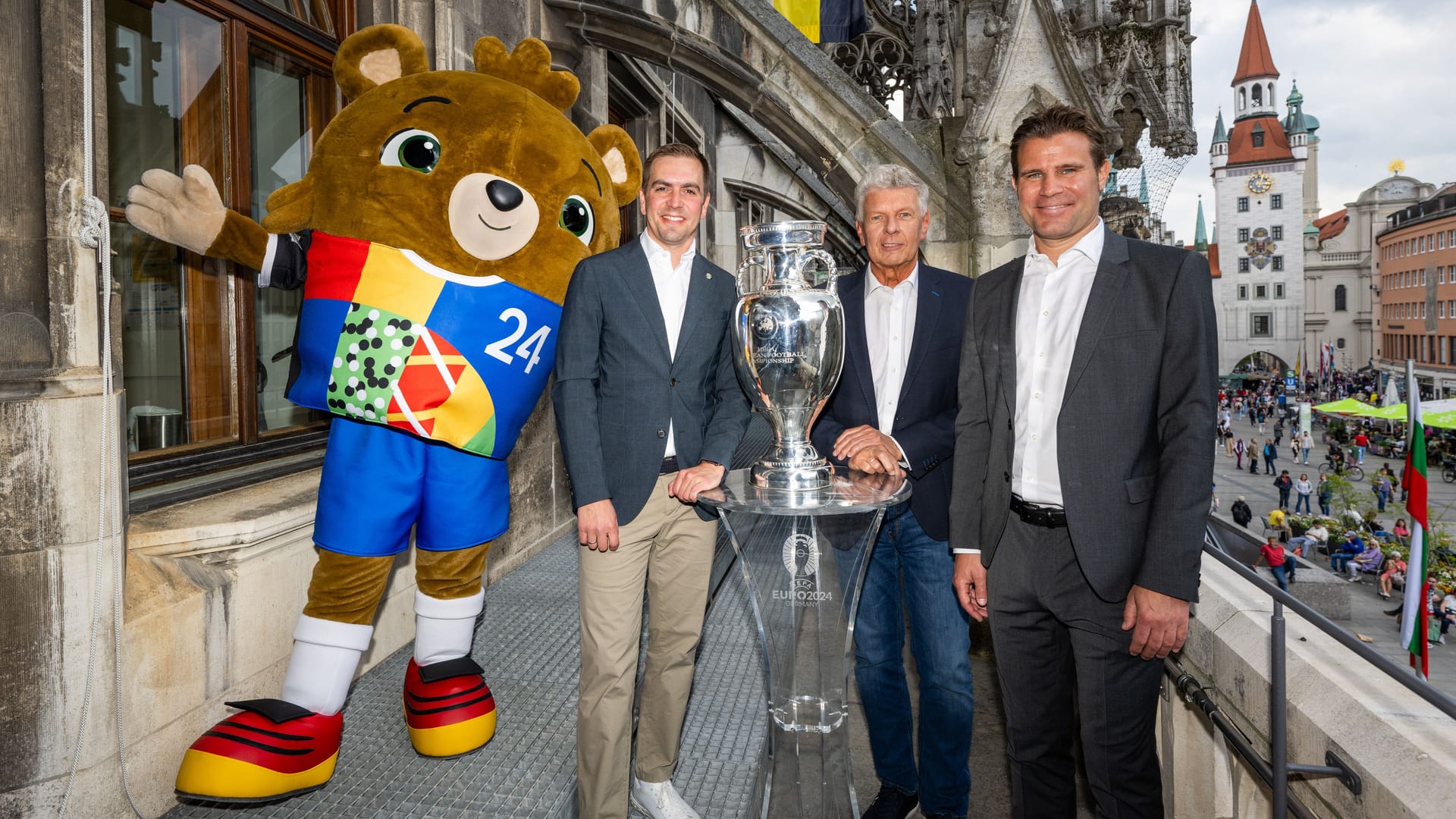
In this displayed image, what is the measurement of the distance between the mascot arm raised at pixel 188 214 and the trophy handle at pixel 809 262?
62.9 inches

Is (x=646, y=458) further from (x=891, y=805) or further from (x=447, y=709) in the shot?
(x=891, y=805)

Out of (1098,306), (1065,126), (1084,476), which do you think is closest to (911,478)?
(1084,476)

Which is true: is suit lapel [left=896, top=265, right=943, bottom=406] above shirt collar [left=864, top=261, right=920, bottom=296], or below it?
below

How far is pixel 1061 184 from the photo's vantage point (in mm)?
2047

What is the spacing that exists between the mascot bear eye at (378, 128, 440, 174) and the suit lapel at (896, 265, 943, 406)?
4.98 feet

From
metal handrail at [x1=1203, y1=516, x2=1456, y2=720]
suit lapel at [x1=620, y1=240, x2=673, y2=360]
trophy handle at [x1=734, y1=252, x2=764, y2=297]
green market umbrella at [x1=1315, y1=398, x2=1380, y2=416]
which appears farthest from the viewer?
green market umbrella at [x1=1315, y1=398, x2=1380, y2=416]

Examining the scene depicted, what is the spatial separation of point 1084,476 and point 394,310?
1.85m

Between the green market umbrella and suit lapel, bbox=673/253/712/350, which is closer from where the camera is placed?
suit lapel, bbox=673/253/712/350

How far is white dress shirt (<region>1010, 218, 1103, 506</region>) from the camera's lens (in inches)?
82.1

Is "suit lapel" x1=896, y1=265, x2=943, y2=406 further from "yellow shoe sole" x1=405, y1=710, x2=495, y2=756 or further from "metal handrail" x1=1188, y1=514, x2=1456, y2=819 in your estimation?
"yellow shoe sole" x1=405, y1=710, x2=495, y2=756

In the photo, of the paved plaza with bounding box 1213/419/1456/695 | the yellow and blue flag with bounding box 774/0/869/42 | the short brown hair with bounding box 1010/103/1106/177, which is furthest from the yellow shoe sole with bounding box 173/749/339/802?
the yellow and blue flag with bounding box 774/0/869/42

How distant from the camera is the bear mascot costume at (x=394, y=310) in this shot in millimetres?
2396

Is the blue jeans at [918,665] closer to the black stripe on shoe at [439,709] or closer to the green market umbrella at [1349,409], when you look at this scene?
the black stripe on shoe at [439,709]

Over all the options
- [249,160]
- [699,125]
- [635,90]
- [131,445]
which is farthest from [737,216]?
[131,445]
